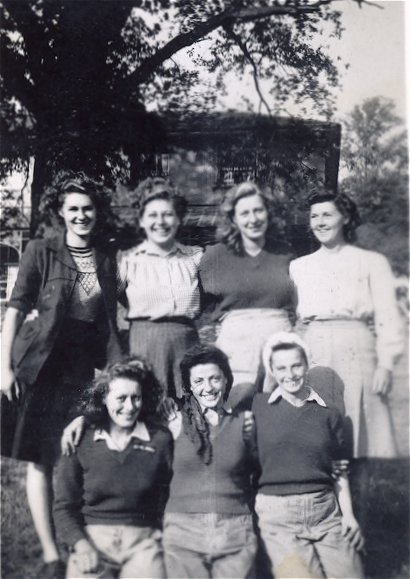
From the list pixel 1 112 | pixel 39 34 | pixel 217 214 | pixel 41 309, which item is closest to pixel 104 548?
pixel 41 309

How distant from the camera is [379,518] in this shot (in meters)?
2.22

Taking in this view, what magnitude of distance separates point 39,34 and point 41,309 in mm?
1102

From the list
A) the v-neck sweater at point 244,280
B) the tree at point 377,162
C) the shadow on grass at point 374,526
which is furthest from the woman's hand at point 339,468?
the tree at point 377,162

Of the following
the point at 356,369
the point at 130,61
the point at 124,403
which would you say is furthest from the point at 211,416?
the point at 130,61

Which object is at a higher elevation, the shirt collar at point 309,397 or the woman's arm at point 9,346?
the woman's arm at point 9,346

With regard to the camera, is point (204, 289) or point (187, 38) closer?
point (204, 289)

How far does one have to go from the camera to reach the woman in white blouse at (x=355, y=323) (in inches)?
86.4

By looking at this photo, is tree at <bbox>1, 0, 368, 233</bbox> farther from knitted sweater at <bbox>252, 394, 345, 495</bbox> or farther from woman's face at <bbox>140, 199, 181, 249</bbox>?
knitted sweater at <bbox>252, 394, 345, 495</bbox>

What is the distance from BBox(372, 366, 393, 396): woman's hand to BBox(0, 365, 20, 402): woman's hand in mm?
1388

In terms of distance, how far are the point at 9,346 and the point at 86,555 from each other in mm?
830

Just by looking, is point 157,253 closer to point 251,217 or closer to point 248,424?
point 251,217

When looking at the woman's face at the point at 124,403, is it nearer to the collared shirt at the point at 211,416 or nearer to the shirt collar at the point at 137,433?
the shirt collar at the point at 137,433

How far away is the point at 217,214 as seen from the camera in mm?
2211

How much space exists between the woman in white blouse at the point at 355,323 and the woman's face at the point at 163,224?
0.49 m
